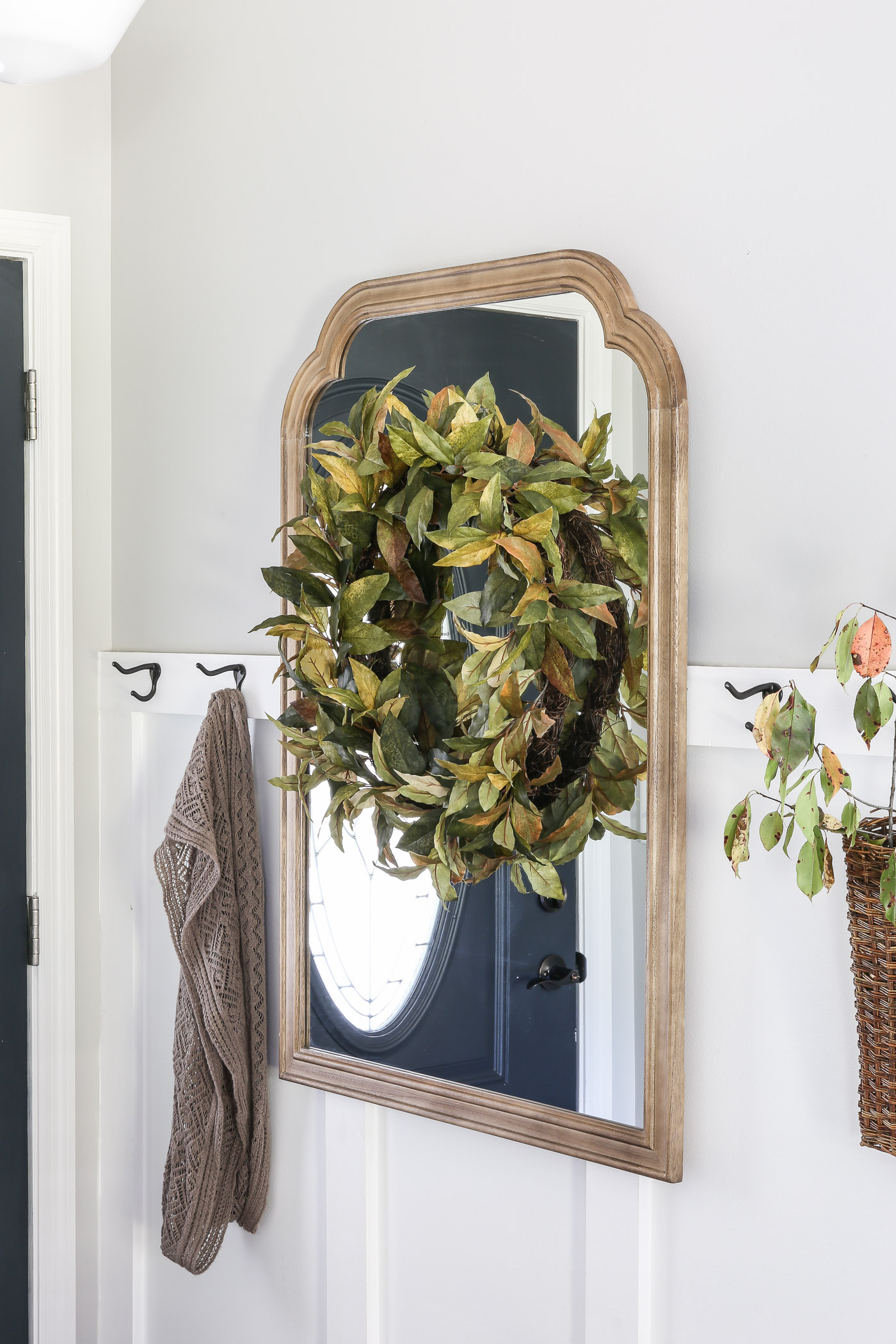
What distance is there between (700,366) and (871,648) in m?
0.37

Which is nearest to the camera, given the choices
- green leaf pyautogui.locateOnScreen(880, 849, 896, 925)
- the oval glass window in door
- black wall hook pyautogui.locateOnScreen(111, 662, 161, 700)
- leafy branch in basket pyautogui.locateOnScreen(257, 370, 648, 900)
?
Result: green leaf pyautogui.locateOnScreen(880, 849, 896, 925)

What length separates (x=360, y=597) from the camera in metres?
1.21

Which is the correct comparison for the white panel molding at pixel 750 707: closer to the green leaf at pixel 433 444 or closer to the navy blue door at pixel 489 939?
the navy blue door at pixel 489 939

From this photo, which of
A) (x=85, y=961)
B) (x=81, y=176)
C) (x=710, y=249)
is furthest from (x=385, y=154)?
(x=85, y=961)

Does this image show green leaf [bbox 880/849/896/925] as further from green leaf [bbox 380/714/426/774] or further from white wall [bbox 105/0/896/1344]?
green leaf [bbox 380/714/426/774]

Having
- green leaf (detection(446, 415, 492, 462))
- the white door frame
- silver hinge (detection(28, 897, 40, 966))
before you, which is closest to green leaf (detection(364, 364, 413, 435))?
green leaf (detection(446, 415, 492, 462))

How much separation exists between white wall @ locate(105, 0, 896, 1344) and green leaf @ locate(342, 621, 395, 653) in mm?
313

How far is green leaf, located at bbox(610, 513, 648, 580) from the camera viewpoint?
1134 millimetres

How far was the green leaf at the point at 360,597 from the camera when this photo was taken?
120 centimetres

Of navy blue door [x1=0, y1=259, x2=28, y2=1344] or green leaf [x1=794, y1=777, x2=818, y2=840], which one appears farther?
navy blue door [x1=0, y1=259, x2=28, y2=1344]

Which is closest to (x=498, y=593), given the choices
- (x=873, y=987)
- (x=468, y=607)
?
(x=468, y=607)

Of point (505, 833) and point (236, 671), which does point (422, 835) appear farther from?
point (236, 671)

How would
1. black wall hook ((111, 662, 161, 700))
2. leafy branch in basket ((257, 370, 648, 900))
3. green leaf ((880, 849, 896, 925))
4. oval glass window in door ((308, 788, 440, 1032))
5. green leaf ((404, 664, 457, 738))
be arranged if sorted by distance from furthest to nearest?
black wall hook ((111, 662, 161, 700)) < oval glass window in door ((308, 788, 440, 1032)) < green leaf ((404, 664, 457, 738)) < leafy branch in basket ((257, 370, 648, 900)) < green leaf ((880, 849, 896, 925))

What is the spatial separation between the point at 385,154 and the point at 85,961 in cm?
123
